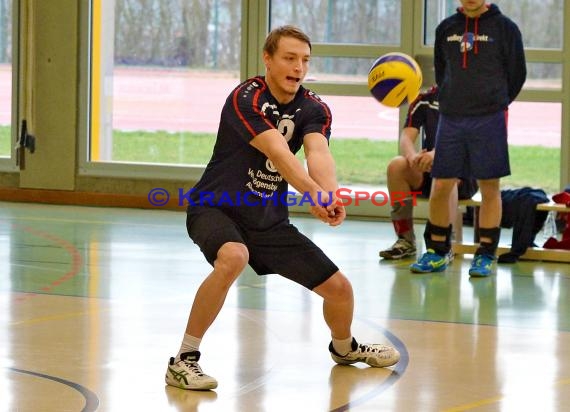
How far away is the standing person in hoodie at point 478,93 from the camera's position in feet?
22.2

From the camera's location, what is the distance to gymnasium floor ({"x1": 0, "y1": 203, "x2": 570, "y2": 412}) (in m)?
4.00

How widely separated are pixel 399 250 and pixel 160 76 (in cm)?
381

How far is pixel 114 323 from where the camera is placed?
206 inches

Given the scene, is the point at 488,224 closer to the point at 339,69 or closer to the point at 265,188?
the point at 265,188

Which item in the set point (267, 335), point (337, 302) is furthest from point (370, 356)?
point (267, 335)

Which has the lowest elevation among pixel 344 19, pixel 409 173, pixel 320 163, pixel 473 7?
pixel 409 173

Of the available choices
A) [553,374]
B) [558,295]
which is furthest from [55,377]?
[558,295]

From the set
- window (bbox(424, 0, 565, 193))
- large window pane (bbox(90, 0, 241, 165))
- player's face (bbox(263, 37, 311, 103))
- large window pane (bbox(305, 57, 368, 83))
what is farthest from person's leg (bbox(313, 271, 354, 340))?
large window pane (bbox(90, 0, 241, 165))

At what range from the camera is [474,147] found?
6785 millimetres

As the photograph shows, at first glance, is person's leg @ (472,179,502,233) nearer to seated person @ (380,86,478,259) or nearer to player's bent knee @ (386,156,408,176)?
seated person @ (380,86,478,259)

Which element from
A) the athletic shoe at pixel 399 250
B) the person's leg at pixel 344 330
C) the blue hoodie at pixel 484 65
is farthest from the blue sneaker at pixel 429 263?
the person's leg at pixel 344 330

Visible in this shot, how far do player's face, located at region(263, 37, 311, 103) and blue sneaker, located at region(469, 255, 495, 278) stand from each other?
2.88m

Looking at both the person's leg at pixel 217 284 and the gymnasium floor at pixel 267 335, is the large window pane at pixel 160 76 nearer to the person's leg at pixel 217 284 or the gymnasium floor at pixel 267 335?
the gymnasium floor at pixel 267 335

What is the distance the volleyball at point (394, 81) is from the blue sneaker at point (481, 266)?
109 centimetres
